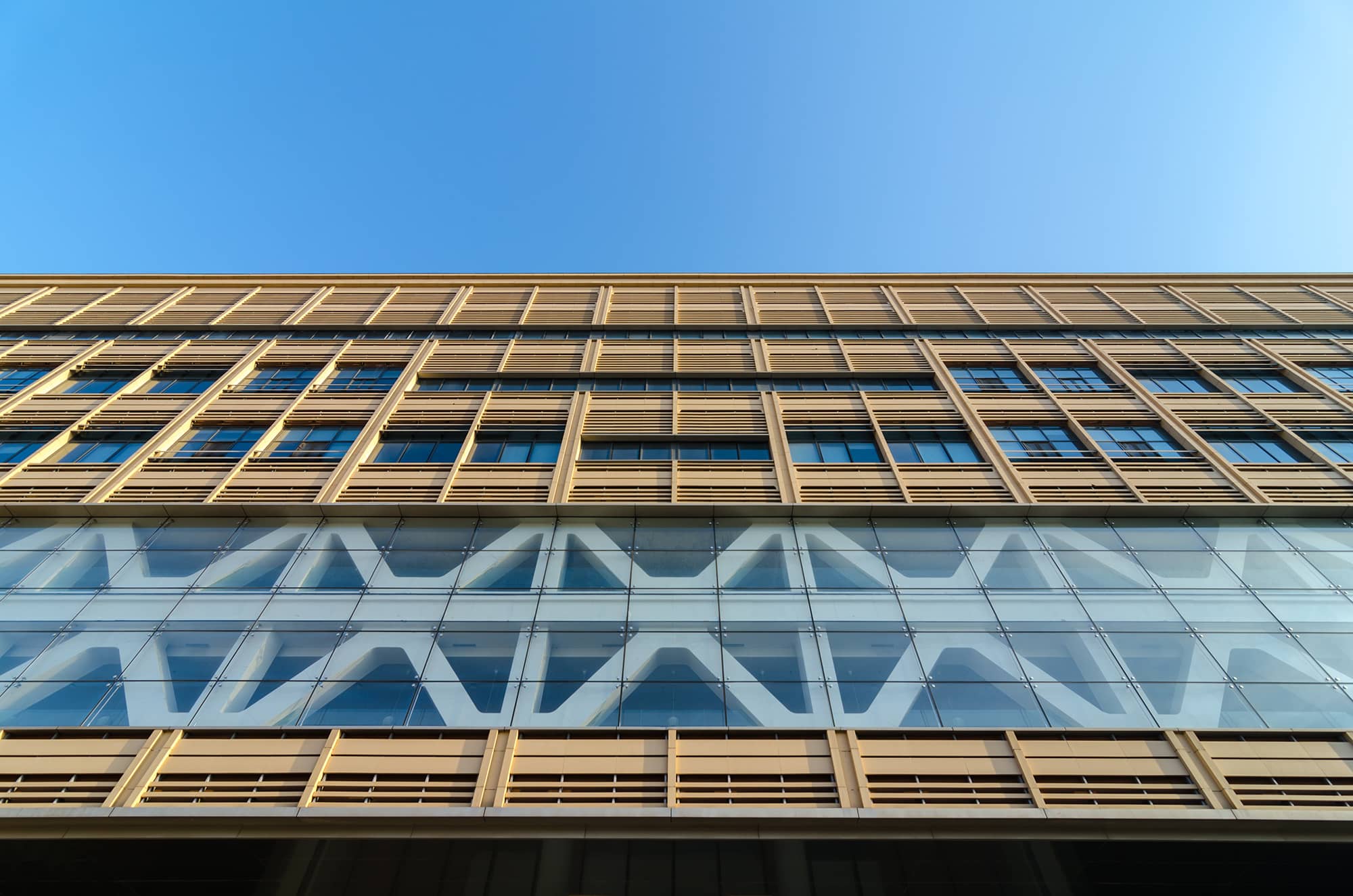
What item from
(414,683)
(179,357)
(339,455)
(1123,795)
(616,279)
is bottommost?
(1123,795)

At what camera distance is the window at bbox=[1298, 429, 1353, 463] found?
2134cm

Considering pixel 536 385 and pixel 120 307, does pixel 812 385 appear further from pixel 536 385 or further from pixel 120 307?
pixel 120 307

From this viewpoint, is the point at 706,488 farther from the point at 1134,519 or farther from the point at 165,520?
the point at 165,520

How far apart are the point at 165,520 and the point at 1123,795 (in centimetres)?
2097

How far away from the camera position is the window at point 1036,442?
71.2ft

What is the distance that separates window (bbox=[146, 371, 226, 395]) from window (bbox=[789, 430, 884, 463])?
2012 cm

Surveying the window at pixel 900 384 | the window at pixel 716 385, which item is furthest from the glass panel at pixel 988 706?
the window at pixel 716 385

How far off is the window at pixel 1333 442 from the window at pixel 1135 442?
13.1ft

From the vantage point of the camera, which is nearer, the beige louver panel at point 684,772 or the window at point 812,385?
the beige louver panel at point 684,772

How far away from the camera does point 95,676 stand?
46.5 feet

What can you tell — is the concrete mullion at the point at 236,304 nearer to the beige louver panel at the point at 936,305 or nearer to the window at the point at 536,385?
the window at the point at 536,385

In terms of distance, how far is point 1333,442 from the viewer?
2212cm

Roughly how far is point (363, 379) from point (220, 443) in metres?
5.46

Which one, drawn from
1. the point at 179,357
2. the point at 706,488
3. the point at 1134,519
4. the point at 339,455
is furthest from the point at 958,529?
the point at 179,357
